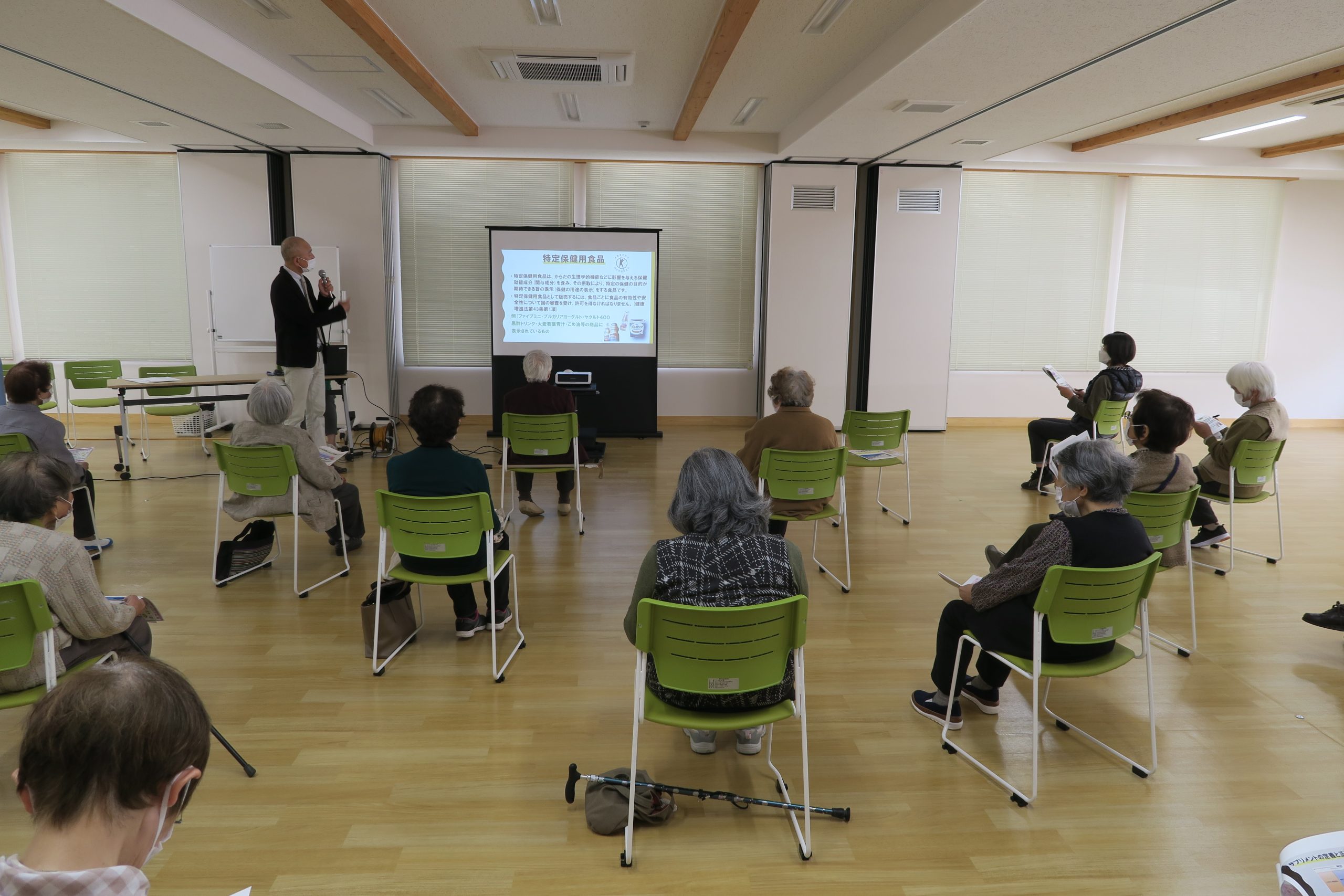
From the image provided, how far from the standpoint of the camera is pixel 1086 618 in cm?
255

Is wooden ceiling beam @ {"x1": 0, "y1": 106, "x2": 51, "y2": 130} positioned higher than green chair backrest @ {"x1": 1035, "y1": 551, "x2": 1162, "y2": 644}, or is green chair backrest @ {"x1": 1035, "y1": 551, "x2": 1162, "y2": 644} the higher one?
wooden ceiling beam @ {"x1": 0, "y1": 106, "x2": 51, "y2": 130}

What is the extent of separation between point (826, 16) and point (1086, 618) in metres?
3.71

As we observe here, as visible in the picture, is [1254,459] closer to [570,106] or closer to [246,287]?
A: [570,106]

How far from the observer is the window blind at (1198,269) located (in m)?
9.52

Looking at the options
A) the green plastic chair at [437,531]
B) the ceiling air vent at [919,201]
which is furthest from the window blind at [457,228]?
the green plastic chair at [437,531]

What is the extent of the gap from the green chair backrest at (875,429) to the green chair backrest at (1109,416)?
64.9 inches

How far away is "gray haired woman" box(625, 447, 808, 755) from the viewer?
2291 millimetres

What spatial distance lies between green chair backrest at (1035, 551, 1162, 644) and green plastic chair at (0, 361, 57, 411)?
503 centimetres

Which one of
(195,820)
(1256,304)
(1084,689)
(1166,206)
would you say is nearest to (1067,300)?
(1166,206)

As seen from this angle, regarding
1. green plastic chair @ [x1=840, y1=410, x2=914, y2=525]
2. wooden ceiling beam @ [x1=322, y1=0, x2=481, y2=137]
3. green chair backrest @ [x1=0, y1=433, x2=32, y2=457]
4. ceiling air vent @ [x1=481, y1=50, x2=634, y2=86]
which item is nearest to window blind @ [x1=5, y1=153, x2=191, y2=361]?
wooden ceiling beam @ [x1=322, y1=0, x2=481, y2=137]

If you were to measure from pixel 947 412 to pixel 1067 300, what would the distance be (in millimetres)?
1948

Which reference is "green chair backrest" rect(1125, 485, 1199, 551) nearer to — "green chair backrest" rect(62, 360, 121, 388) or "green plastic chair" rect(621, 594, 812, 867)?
"green plastic chair" rect(621, 594, 812, 867)

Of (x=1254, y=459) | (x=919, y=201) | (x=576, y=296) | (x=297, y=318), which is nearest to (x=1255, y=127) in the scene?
(x=919, y=201)

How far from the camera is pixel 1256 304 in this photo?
980 centimetres
